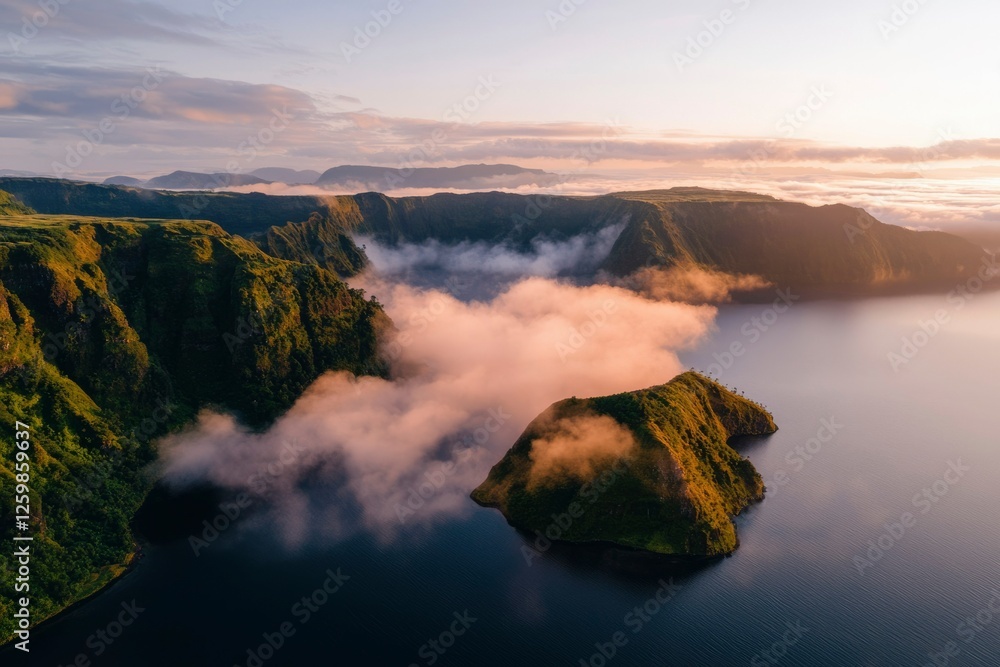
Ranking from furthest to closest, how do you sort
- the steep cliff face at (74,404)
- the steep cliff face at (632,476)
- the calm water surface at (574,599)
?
the steep cliff face at (632,476) → the steep cliff face at (74,404) → the calm water surface at (574,599)

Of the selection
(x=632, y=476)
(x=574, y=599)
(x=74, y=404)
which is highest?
(x=74, y=404)

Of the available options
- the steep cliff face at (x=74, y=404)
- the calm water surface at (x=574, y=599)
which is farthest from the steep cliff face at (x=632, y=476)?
the steep cliff face at (x=74, y=404)

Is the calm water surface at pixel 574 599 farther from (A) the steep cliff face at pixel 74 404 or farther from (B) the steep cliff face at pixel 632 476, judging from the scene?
(A) the steep cliff face at pixel 74 404

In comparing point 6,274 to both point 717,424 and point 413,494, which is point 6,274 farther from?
point 717,424

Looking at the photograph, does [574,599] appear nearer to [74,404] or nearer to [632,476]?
[632,476]

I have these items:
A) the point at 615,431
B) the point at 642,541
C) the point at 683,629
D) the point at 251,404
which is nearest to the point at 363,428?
the point at 251,404

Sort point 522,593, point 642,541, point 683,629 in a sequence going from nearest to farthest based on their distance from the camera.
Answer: point 683,629, point 522,593, point 642,541

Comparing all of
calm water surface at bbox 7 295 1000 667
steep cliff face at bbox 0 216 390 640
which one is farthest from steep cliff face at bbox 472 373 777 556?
steep cliff face at bbox 0 216 390 640

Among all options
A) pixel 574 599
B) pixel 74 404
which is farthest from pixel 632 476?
pixel 74 404

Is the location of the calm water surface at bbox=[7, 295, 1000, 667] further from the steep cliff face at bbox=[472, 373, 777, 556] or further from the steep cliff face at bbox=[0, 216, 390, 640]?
the steep cliff face at bbox=[0, 216, 390, 640]
